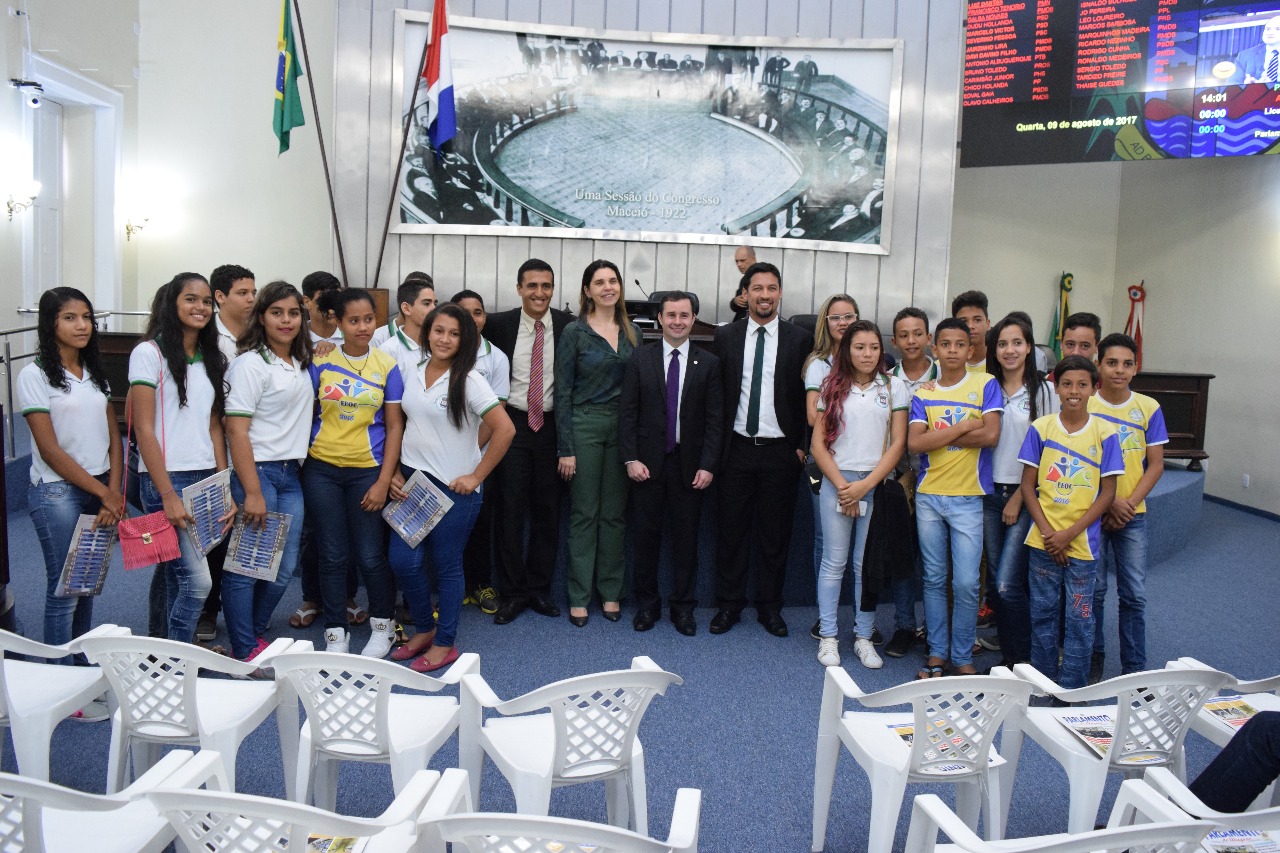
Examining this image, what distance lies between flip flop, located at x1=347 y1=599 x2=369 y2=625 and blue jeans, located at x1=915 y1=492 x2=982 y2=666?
2294 millimetres

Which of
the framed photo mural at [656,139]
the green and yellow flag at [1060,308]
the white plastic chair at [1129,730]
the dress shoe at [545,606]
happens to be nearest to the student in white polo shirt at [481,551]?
the dress shoe at [545,606]

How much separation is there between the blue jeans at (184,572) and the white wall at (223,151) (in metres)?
5.10

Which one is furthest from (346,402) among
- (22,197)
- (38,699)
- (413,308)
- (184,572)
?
(22,197)

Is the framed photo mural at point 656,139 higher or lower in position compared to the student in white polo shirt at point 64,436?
higher

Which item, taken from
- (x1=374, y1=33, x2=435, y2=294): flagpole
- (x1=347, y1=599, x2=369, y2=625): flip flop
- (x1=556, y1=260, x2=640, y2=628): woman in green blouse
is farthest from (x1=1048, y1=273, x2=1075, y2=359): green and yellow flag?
(x1=347, y1=599, x2=369, y2=625): flip flop

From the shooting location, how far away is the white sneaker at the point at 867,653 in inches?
153

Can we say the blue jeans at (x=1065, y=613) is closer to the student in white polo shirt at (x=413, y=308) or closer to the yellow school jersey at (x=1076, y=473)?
the yellow school jersey at (x=1076, y=473)

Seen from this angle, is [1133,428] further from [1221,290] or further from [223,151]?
[223,151]

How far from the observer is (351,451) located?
142 inches

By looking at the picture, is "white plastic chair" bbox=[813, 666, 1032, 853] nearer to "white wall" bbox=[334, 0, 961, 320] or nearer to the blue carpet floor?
the blue carpet floor

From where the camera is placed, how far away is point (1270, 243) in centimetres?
700

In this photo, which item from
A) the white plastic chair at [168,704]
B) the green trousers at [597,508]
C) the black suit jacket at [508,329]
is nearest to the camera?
the white plastic chair at [168,704]

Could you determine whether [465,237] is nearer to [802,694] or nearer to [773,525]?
[773,525]

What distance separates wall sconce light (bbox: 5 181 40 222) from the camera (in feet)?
23.6
